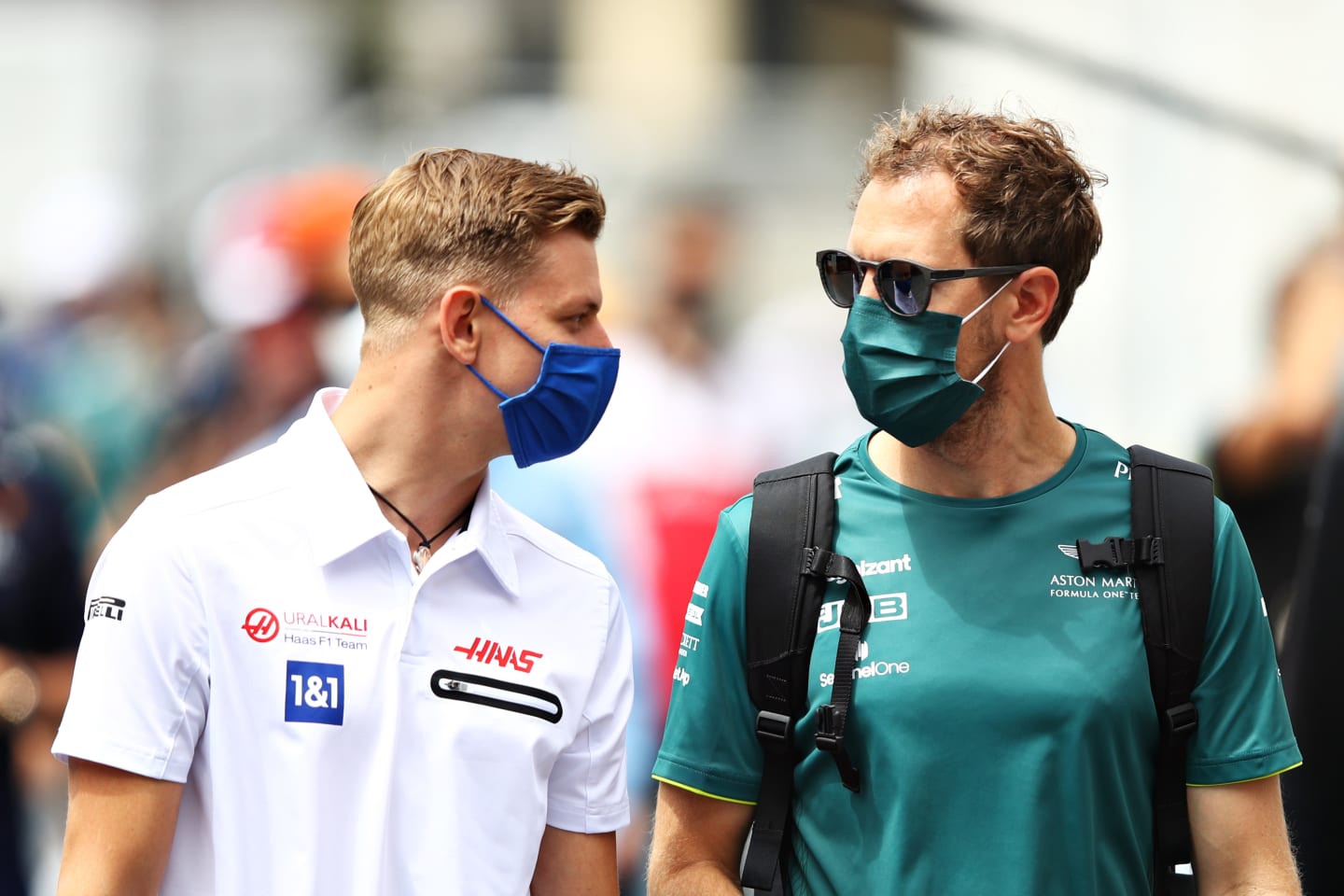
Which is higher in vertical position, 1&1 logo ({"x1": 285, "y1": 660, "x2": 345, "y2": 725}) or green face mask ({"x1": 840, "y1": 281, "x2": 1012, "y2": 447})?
green face mask ({"x1": 840, "y1": 281, "x2": 1012, "y2": 447})

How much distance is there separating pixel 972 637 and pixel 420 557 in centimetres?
95

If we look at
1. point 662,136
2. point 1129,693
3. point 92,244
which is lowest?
point 1129,693

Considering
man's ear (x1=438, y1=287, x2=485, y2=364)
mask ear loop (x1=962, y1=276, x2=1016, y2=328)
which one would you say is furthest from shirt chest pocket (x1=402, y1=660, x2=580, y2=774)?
mask ear loop (x1=962, y1=276, x2=1016, y2=328)

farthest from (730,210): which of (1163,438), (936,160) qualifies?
(936,160)

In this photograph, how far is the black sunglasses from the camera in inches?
116

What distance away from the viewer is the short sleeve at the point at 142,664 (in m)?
2.55

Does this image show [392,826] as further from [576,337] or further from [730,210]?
[730,210]

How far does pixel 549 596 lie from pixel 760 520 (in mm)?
399

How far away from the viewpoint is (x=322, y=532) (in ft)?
9.14

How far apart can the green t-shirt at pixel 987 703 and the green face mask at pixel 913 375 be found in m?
0.14

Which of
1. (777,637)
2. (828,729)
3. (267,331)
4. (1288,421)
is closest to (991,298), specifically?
(777,637)

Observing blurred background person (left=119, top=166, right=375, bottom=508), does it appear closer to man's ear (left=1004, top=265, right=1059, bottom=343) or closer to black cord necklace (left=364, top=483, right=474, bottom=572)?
black cord necklace (left=364, top=483, right=474, bottom=572)

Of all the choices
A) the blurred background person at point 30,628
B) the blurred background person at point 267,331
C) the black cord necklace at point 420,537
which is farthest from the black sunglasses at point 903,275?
the blurred background person at point 30,628

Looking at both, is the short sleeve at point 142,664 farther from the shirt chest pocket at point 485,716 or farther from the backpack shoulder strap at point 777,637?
the backpack shoulder strap at point 777,637
